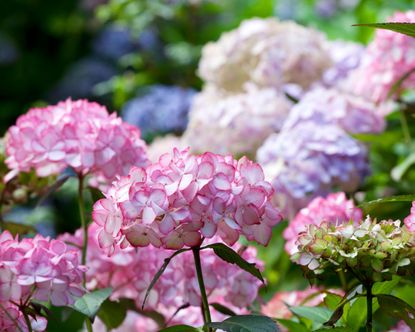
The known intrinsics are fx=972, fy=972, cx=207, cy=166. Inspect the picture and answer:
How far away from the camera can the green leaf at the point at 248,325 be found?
731 mm

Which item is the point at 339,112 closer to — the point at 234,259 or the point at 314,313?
the point at 314,313

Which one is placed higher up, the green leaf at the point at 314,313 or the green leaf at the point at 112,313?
the green leaf at the point at 314,313

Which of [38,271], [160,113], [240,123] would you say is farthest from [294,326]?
[160,113]

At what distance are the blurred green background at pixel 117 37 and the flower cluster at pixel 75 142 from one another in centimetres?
102

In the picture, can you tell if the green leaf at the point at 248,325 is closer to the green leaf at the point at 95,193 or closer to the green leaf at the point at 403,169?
the green leaf at the point at 95,193

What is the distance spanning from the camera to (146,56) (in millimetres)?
2412

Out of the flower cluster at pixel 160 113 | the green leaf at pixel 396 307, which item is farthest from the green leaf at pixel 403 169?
the flower cluster at pixel 160 113

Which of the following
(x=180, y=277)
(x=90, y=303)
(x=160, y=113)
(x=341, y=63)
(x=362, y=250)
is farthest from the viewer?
(x=160, y=113)

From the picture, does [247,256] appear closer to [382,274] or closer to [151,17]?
[382,274]

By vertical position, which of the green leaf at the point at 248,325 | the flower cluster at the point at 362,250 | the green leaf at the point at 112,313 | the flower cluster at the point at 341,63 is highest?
the flower cluster at the point at 362,250

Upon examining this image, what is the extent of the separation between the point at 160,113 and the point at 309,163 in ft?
3.07

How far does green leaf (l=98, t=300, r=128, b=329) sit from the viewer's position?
0.96 metres

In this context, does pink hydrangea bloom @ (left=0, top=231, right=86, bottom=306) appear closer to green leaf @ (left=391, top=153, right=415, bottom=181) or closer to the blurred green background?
green leaf @ (left=391, top=153, right=415, bottom=181)

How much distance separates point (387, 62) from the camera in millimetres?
1327
